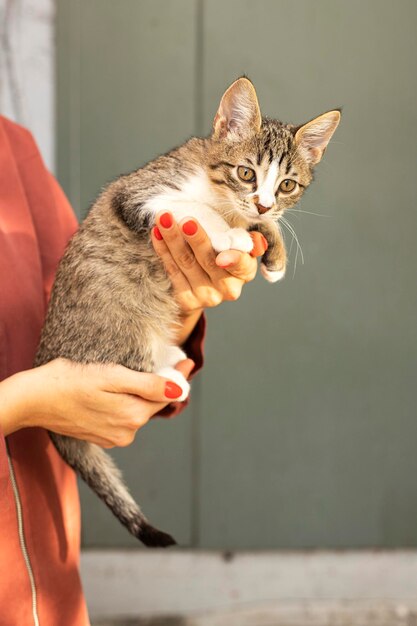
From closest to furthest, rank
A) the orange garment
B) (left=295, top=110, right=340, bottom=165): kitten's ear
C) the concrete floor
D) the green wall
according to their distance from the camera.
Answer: the orange garment → (left=295, top=110, right=340, bottom=165): kitten's ear → the green wall → the concrete floor

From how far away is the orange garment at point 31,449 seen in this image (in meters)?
1.20

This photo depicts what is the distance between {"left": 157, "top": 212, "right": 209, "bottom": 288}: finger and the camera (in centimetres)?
128

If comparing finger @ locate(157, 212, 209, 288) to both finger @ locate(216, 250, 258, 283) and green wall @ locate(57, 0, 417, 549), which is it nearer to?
finger @ locate(216, 250, 258, 283)

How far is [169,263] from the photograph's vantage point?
1384mm

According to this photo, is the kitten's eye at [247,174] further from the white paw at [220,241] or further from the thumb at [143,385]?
the thumb at [143,385]

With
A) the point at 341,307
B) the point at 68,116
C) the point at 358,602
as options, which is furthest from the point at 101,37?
the point at 358,602

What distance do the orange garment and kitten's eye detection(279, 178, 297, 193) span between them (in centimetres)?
43

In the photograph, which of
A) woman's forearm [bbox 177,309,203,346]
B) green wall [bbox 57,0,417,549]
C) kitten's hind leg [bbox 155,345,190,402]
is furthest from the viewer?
green wall [bbox 57,0,417,549]

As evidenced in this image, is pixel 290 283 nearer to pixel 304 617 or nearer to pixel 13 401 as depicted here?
pixel 304 617

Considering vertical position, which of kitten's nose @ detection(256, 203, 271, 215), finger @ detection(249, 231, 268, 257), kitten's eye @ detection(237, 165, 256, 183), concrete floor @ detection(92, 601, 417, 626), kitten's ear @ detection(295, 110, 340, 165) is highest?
kitten's ear @ detection(295, 110, 340, 165)

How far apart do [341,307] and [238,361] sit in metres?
0.50

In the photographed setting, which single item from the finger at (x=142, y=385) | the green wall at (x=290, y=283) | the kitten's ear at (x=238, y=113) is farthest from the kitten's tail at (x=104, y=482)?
the green wall at (x=290, y=283)

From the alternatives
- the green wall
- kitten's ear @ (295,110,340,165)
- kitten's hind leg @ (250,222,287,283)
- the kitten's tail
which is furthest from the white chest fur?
the green wall

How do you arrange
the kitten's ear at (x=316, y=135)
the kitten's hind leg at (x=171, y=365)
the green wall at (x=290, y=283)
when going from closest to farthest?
1. the kitten's ear at (x=316, y=135)
2. the kitten's hind leg at (x=171, y=365)
3. the green wall at (x=290, y=283)
